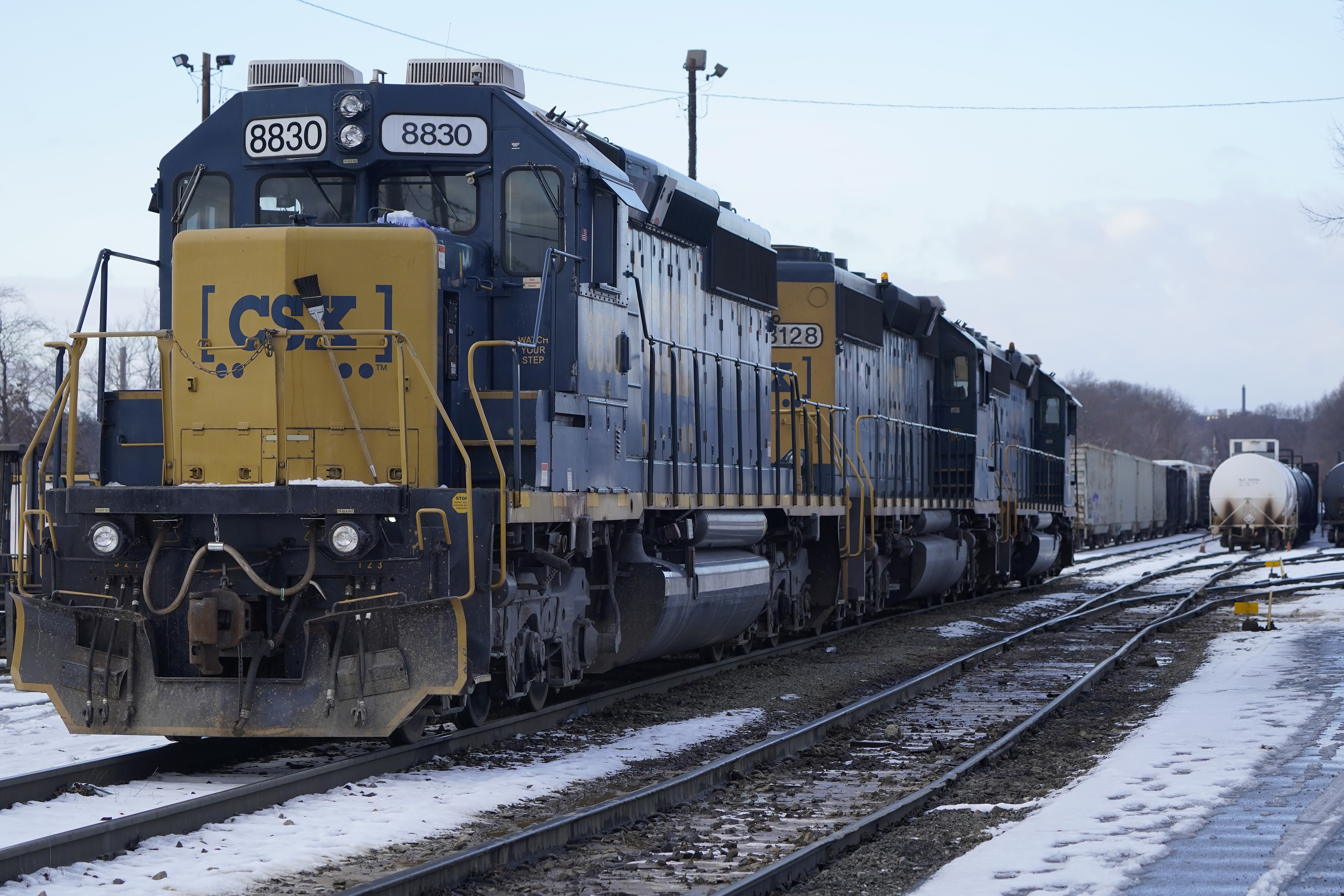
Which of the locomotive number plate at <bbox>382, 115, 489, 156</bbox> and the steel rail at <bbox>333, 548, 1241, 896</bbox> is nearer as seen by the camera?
the steel rail at <bbox>333, 548, 1241, 896</bbox>

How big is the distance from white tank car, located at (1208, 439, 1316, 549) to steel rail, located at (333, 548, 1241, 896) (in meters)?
34.3

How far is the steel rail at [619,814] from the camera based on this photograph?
5488 millimetres

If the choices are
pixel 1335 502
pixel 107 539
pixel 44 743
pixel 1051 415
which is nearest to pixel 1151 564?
pixel 1051 415

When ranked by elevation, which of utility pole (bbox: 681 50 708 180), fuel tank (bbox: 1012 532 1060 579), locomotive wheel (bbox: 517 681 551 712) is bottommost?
locomotive wheel (bbox: 517 681 551 712)

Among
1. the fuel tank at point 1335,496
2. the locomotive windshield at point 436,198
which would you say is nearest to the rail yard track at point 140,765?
the locomotive windshield at point 436,198

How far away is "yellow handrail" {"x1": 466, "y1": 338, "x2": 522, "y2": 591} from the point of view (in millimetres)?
7605

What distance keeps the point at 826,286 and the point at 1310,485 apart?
42.3 m

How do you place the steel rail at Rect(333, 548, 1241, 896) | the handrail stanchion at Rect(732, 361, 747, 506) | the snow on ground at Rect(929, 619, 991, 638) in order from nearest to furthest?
the steel rail at Rect(333, 548, 1241, 896), the handrail stanchion at Rect(732, 361, 747, 506), the snow on ground at Rect(929, 619, 991, 638)

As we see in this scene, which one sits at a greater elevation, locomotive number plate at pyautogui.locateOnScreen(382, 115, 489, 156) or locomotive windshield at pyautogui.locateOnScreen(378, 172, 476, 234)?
locomotive number plate at pyautogui.locateOnScreen(382, 115, 489, 156)

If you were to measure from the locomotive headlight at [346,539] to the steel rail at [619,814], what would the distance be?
1.71 metres

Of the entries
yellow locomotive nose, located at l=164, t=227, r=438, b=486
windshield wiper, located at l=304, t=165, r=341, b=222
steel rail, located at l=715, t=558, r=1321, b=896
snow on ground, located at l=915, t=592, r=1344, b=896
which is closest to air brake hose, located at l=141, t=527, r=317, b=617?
yellow locomotive nose, located at l=164, t=227, r=438, b=486

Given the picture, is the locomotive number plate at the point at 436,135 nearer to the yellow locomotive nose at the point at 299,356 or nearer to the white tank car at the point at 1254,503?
the yellow locomotive nose at the point at 299,356

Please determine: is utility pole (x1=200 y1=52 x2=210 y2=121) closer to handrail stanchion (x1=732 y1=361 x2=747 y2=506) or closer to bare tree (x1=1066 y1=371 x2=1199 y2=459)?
handrail stanchion (x1=732 y1=361 x2=747 y2=506)

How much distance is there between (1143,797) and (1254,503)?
3800cm
